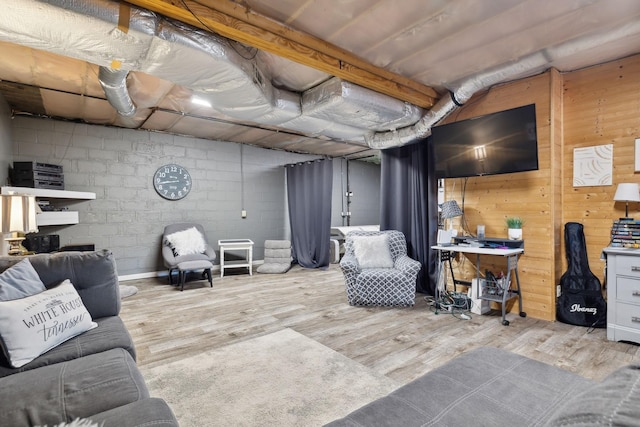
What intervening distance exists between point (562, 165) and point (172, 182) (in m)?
5.57

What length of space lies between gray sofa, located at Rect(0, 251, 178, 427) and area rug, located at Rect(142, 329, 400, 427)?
49 centimetres

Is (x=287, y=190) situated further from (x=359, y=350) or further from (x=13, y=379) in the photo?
(x=13, y=379)

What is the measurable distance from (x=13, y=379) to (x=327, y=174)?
16.3 ft

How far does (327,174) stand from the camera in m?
5.86

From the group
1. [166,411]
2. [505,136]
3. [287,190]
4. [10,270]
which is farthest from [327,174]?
[166,411]

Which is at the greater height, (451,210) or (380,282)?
(451,210)

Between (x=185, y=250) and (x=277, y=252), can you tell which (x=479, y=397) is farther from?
(x=277, y=252)

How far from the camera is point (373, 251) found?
4.11 m

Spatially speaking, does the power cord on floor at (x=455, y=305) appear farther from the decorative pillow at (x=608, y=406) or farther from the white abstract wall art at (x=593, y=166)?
the decorative pillow at (x=608, y=406)

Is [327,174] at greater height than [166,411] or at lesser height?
greater

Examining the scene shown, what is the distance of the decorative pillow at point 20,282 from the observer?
1653 mm

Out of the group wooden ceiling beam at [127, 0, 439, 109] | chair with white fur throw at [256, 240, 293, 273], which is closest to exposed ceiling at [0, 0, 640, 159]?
wooden ceiling beam at [127, 0, 439, 109]

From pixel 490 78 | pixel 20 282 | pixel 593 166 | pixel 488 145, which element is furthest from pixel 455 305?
pixel 20 282

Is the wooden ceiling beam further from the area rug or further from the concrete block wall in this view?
the concrete block wall
